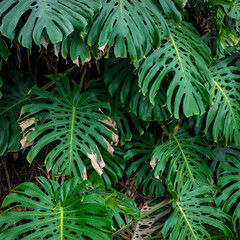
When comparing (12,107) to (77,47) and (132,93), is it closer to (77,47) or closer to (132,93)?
(77,47)

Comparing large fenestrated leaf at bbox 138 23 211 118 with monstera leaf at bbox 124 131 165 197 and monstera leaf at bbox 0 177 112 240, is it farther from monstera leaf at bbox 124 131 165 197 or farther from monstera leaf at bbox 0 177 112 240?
monstera leaf at bbox 0 177 112 240

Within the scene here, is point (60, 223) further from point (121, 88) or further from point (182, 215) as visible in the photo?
point (121, 88)

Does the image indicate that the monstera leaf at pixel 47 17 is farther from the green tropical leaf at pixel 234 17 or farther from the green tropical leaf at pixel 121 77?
the green tropical leaf at pixel 234 17

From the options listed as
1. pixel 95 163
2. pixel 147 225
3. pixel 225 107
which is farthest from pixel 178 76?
pixel 147 225

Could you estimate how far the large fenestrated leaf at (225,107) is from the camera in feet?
5.29

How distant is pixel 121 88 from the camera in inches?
64.7

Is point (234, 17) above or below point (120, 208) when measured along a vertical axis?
above

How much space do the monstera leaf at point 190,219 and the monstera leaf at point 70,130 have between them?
41cm

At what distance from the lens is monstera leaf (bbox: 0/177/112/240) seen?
1.08 metres

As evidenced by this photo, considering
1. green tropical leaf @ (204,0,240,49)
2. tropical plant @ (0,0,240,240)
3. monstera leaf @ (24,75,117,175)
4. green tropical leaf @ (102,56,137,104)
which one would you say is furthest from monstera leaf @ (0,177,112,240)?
green tropical leaf @ (204,0,240,49)

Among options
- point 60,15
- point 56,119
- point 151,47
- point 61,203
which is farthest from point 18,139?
point 151,47

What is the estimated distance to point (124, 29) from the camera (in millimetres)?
1296

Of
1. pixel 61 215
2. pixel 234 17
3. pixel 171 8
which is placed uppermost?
pixel 171 8

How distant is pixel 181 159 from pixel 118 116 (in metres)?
0.39
